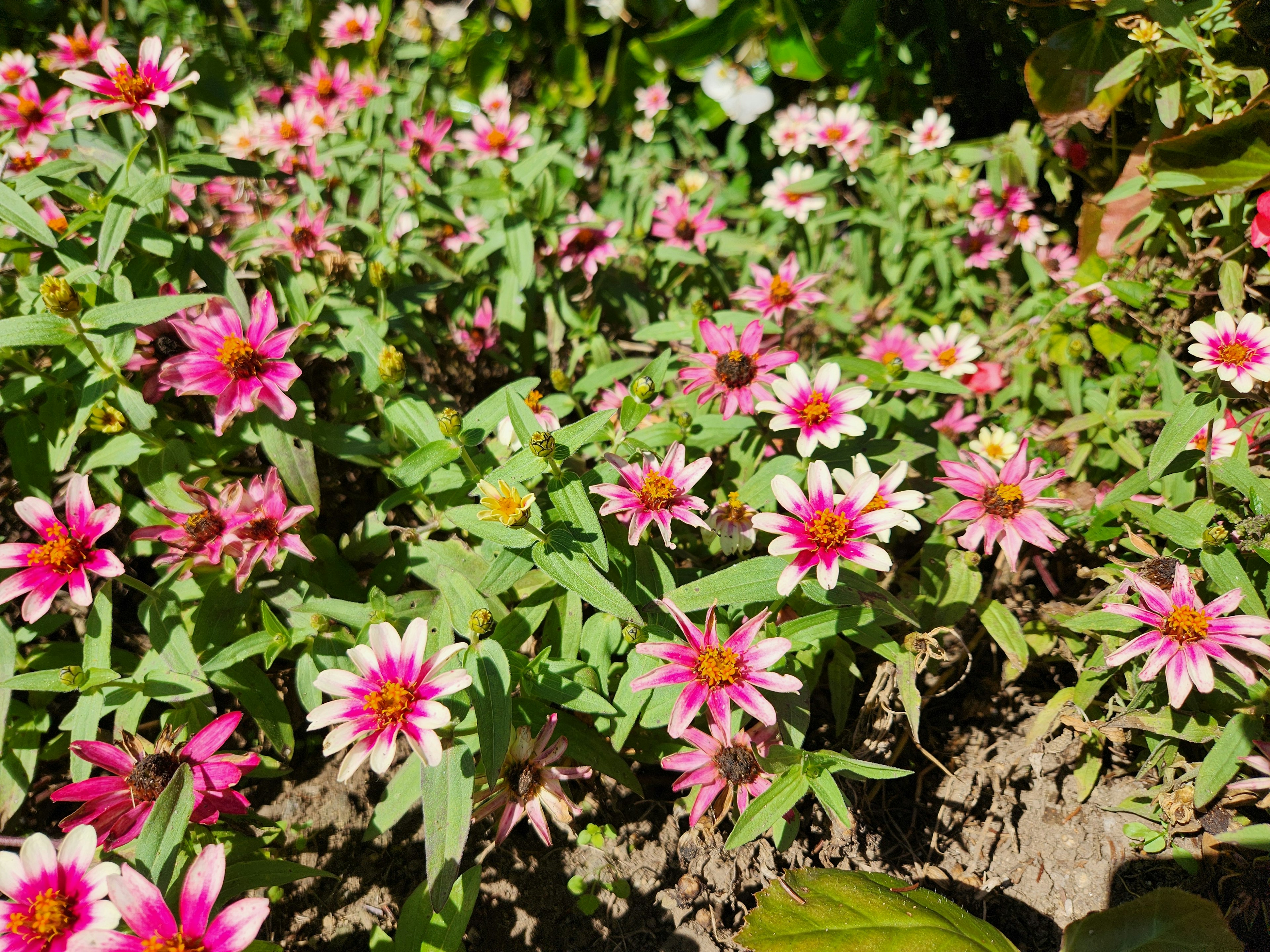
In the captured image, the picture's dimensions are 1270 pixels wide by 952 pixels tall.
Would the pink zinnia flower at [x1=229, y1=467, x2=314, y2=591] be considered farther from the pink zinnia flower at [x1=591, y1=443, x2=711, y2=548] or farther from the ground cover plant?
the pink zinnia flower at [x1=591, y1=443, x2=711, y2=548]

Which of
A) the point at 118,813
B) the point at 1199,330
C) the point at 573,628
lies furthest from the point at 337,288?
the point at 1199,330

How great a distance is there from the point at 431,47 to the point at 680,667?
4368 millimetres

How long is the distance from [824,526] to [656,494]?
402mm

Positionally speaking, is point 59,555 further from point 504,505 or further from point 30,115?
point 30,115

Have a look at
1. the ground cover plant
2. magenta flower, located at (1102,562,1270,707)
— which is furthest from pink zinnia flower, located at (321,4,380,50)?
magenta flower, located at (1102,562,1270,707)

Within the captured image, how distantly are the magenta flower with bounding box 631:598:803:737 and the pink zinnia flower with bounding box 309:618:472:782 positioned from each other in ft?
1.41

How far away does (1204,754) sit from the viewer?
2.10 meters

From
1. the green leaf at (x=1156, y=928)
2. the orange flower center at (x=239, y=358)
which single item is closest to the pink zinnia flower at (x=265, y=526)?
the orange flower center at (x=239, y=358)

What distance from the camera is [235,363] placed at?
1.98 meters

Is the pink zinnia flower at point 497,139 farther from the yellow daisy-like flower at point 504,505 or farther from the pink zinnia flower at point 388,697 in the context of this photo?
the pink zinnia flower at point 388,697

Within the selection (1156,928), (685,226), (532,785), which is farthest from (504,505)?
(685,226)

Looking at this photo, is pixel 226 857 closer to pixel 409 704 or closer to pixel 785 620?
pixel 409 704

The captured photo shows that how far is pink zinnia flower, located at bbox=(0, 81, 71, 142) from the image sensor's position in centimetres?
254

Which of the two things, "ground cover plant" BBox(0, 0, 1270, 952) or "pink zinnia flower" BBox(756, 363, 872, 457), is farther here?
"pink zinnia flower" BBox(756, 363, 872, 457)
